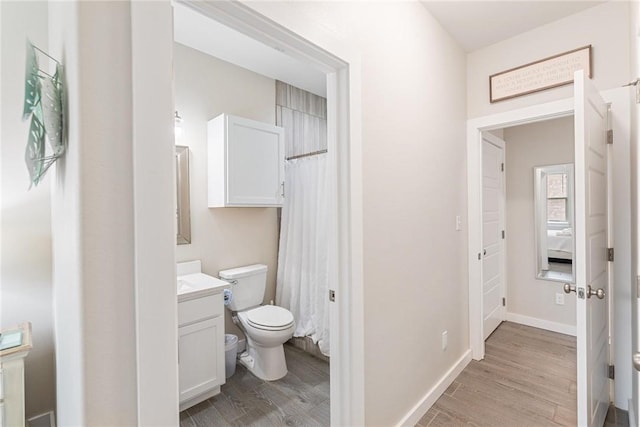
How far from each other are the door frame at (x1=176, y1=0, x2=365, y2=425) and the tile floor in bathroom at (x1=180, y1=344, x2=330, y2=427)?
665 millimetres

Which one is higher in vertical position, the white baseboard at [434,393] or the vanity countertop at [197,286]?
the vanity countertop at [197,286]

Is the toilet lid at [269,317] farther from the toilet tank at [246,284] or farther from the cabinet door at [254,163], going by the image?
the cabinet door at [254,163]

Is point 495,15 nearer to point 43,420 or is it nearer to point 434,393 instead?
point 434,393

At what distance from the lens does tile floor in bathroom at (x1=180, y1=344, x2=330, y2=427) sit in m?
1.82

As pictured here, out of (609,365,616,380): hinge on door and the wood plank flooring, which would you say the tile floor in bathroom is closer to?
the wood plank flooring

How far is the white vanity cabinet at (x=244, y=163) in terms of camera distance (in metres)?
2.31

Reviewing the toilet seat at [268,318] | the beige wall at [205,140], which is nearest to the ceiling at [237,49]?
the beige wall at [205,140]

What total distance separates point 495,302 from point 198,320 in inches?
114

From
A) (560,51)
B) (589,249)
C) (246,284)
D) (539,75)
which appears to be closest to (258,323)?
(246,284)

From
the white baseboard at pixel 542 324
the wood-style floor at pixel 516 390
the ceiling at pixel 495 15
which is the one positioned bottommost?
the wood-style floor at pixel 516 390

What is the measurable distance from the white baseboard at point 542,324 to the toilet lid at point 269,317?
267 cm

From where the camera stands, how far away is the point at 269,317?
7.54 feet

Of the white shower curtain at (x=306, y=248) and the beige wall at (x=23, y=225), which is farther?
the white shower curtain at (x=306, y=248)

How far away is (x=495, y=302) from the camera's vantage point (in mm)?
3074
